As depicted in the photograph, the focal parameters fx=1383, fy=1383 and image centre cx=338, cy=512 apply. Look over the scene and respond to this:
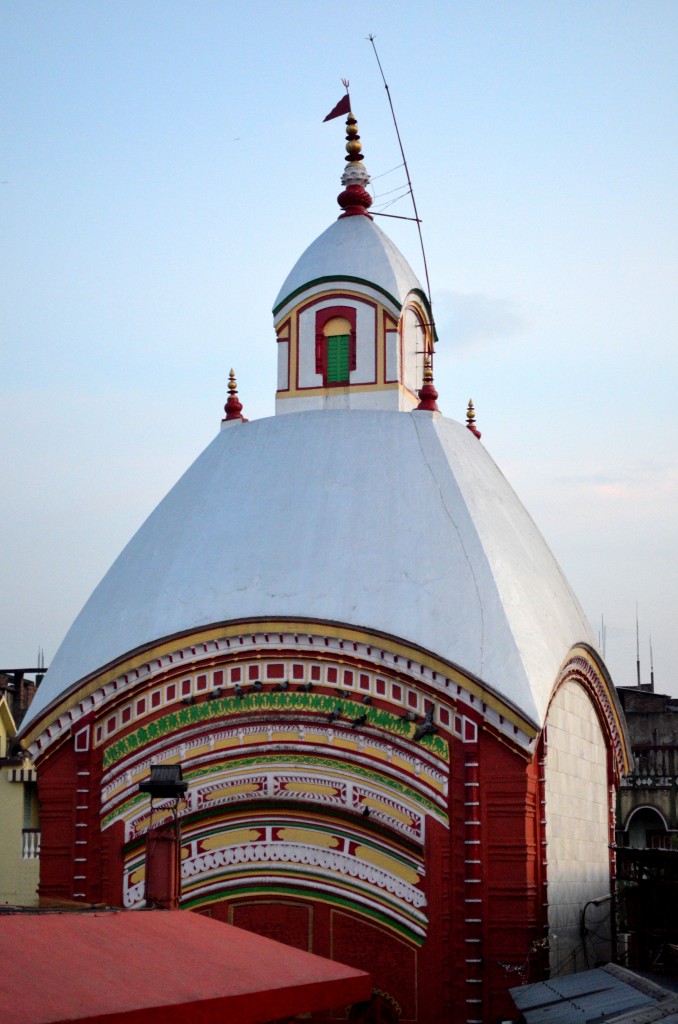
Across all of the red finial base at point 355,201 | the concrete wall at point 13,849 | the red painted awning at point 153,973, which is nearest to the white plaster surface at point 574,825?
the red painted awning at point 153,973

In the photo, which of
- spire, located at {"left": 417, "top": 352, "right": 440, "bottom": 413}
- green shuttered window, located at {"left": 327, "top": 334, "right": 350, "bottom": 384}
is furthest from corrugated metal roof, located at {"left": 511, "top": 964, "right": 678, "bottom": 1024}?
green shuttered window, located at {"left": 327, "top": 334, "right": 350, "bottom": 384}

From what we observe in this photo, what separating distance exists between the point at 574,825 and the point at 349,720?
11.7 feet

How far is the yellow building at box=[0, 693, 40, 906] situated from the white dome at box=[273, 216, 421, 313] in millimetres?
9641

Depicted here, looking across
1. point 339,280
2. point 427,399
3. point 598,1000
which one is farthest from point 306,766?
point 339,280

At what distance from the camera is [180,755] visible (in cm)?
1558

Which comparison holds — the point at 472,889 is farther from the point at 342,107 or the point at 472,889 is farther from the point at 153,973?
the point at 342,107

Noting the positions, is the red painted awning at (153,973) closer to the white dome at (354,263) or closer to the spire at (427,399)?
the spire at (427,399)

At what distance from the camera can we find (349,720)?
49.4 feet

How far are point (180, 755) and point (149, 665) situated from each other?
1072 mm

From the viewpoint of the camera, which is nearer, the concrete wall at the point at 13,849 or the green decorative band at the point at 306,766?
the green decorative band at the point at 306,766

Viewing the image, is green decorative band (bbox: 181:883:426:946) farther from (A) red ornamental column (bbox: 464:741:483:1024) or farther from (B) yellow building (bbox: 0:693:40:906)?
(B) yellow building (bbox: 0:693:40:906)

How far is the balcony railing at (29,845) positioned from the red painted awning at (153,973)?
43.8 ft

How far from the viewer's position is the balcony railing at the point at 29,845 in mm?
23734

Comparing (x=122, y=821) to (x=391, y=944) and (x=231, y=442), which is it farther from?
(x=231, y=442)
